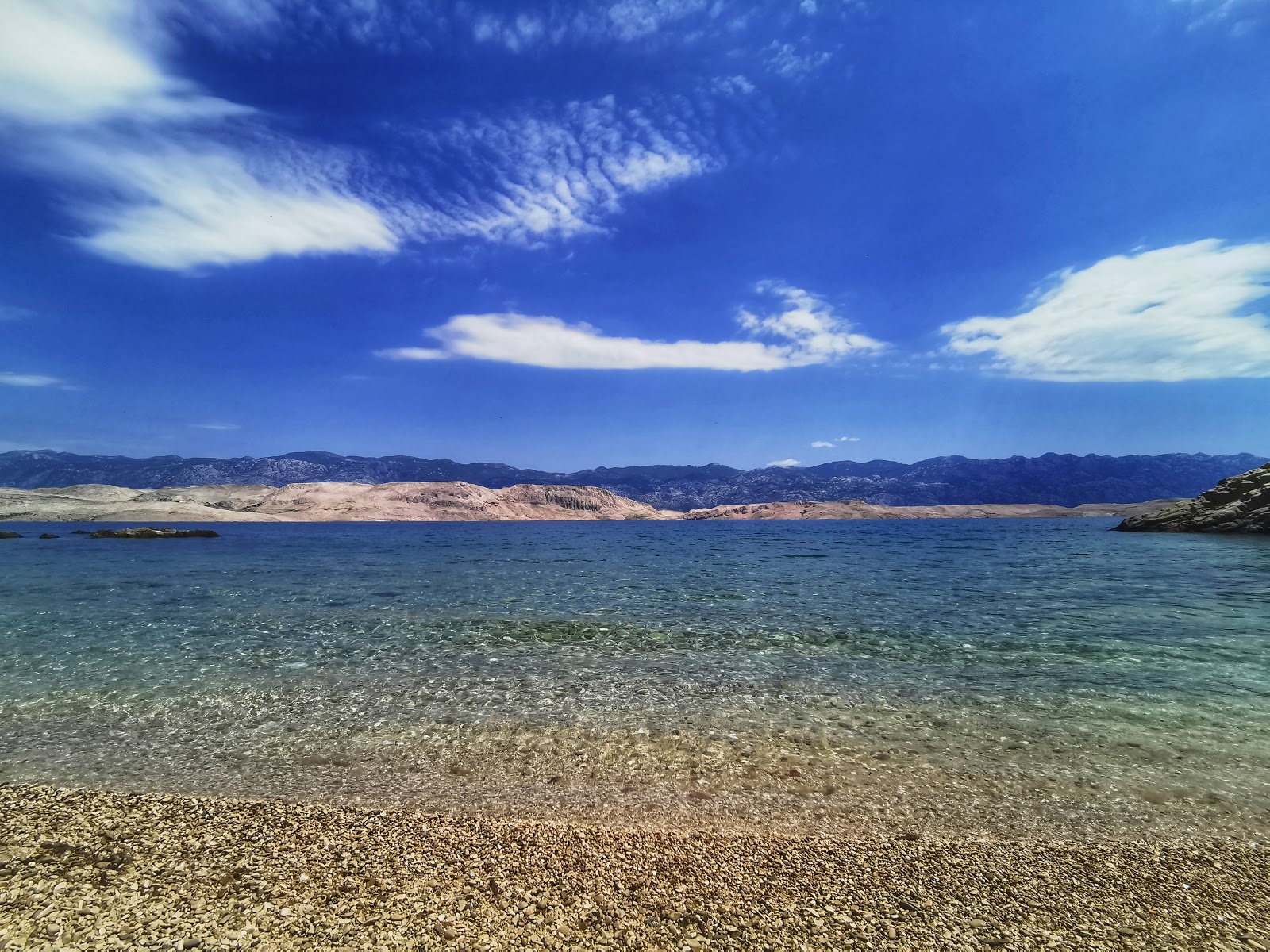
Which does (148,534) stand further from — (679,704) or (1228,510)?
(1228,510)

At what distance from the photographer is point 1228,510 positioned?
7569 centimetres

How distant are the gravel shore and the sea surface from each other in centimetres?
74

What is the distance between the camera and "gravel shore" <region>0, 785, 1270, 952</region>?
4.80 meters

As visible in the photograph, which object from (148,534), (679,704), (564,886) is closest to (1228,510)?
(679,704)

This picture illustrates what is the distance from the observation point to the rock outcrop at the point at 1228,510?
71.9 m

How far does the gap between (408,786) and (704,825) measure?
13.7 ft

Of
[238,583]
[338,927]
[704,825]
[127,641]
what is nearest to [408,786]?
[338,927]

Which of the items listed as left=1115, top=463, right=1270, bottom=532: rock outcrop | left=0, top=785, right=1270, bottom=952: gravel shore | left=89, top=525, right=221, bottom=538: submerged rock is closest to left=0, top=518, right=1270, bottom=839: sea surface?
left=0, top=785, right=1270, bottom=952: gravel shore

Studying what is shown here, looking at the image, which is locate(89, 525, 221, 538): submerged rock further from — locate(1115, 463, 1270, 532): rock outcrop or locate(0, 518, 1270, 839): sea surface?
locate(1115, 463, 1270, 532): rock outcrop

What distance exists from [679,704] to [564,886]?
21.4 ft

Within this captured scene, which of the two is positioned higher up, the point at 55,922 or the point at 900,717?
the point at 55,922

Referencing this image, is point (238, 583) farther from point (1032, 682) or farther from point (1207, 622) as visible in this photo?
point (1207, 622)

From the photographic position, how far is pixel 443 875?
18.6ft

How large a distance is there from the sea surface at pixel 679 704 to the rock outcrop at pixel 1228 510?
64736 mm
